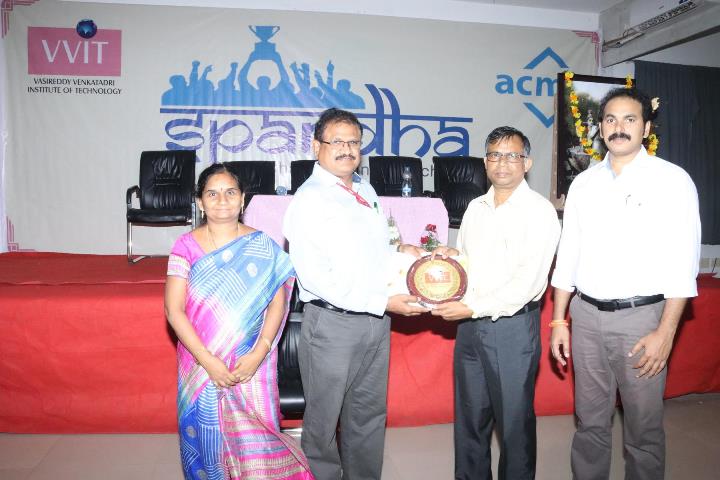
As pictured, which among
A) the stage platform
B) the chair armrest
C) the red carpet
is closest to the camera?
the stage platform

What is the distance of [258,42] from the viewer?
556 centimetres

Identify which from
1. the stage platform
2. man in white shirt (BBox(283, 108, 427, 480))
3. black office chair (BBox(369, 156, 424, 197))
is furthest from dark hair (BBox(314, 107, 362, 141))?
black office chair (BBox(369, 156, 424, 197))

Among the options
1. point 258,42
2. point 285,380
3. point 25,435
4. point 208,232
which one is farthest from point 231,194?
point 258,42

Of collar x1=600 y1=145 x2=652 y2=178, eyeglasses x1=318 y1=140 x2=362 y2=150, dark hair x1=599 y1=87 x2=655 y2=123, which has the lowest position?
collar x1=600 y1=145 x2=652 y2=178

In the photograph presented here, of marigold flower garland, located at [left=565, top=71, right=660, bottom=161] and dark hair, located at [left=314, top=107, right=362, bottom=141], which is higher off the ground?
marigold flower garland, located at [left=565, top=71, right=660, bottom=161]

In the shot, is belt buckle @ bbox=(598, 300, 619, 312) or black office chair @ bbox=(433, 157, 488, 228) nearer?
belt buckle @ bbox=(598, 300, 619, 312)

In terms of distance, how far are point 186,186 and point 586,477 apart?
13.5ft

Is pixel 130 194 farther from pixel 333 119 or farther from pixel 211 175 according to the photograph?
pixel 333 119

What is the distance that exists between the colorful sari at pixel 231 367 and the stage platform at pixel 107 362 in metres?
0.91

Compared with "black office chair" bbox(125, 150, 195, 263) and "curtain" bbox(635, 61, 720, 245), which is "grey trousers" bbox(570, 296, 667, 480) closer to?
"black office chair" bbox(125, 150, 195, 263)

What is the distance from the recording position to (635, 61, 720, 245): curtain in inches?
244

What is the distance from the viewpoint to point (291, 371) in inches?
88.6

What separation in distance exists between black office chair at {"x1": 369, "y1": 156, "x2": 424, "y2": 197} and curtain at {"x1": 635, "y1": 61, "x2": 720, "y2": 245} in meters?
3.30

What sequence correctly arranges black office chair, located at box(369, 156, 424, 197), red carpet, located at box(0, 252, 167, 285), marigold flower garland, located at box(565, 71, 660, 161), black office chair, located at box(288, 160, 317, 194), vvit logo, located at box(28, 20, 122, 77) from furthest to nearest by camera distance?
marigold flower garland, located at box(565, 71, 660, 161)
vvit logo, located at box(28, 20, 122, 77)
black office chair, located at box(369, 156, 424, 197)
black office chair, located at box(288, 160, 317, 194)
red carpet, located at box(0, 252, 167, 285)
